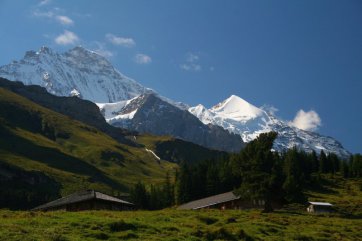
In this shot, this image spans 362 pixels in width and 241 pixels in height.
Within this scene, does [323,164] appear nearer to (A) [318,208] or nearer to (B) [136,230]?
(A) [318,208]

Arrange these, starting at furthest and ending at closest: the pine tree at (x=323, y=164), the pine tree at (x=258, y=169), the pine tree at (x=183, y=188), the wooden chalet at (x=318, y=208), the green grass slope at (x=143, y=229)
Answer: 1. the pine tree at (x=323, y=164)
2. the pine tree at (x=183, y=188)
3. the wooden chalet at (x=318, y=208)
4. the pine tree at (x=258, y=169)
5. the green grass slope at (x=143, y=229)

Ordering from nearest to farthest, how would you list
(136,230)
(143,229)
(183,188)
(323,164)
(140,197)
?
(136,230) → (143,229) → (183,188) → (140,197) → (323,164)

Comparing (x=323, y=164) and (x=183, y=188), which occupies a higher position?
(x=323, y=164)

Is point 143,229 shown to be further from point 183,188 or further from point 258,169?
point 183,188

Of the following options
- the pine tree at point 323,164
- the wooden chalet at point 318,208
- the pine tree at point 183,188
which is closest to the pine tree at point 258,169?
the wooden chalet at point 318,208

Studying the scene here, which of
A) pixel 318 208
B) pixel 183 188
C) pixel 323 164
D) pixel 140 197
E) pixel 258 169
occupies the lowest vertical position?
pixel 318 208

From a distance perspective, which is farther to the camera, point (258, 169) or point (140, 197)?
point (140, 197)

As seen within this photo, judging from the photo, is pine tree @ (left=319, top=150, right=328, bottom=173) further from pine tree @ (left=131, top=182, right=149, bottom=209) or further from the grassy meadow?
the grassy meadow

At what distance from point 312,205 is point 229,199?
1811 cm

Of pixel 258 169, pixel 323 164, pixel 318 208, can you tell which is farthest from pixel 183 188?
pixel 323 164

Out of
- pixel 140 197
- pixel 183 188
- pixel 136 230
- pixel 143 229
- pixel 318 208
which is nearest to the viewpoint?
pixel 136 230

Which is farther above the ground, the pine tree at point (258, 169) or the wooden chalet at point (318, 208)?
the pine tree at point (258, 169)

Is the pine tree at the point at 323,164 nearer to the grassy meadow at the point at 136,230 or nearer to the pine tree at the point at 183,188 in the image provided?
the pine tree at the point at 183,188

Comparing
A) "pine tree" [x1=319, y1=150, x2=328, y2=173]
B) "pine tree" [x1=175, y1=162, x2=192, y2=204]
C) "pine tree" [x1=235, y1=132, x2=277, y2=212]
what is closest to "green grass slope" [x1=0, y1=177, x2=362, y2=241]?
"pine tree" [x1=235, y1=132, x2=277, y2=212]
